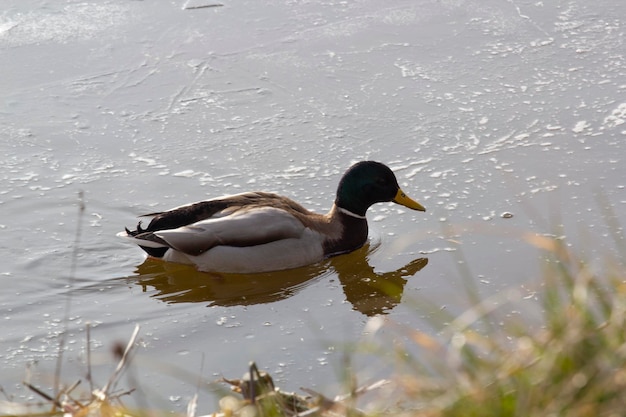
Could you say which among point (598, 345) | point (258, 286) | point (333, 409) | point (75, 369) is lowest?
point (258, 286)

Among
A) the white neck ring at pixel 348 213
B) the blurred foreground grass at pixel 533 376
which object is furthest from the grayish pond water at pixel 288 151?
the blurred foreground grass at pixel 533 376

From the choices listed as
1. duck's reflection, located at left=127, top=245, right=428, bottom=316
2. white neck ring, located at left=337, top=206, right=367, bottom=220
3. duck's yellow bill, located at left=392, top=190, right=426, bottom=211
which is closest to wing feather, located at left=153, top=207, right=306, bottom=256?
duck's reflection, located at left=127, top=245, right=428, bottom=316

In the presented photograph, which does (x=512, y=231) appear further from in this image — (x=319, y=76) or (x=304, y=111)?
(x=319, y=76)

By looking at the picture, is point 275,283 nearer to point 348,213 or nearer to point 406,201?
point 348,213

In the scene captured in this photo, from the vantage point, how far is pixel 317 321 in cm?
522

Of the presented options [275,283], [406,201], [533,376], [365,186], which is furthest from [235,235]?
[533,376]

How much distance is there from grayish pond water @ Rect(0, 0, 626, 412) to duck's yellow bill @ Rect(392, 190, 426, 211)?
0.11 m

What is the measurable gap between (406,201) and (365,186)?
0.27 metres

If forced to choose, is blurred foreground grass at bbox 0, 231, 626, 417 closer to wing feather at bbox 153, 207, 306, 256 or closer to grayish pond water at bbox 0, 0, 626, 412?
grayish pond water at bbox 0, 0, 626, 412

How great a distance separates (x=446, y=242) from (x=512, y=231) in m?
0.40

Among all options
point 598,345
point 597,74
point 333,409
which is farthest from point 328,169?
point 598,345

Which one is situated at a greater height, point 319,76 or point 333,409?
point 333,409

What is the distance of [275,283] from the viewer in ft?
19.6

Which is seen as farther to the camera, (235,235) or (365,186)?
(365,186)
